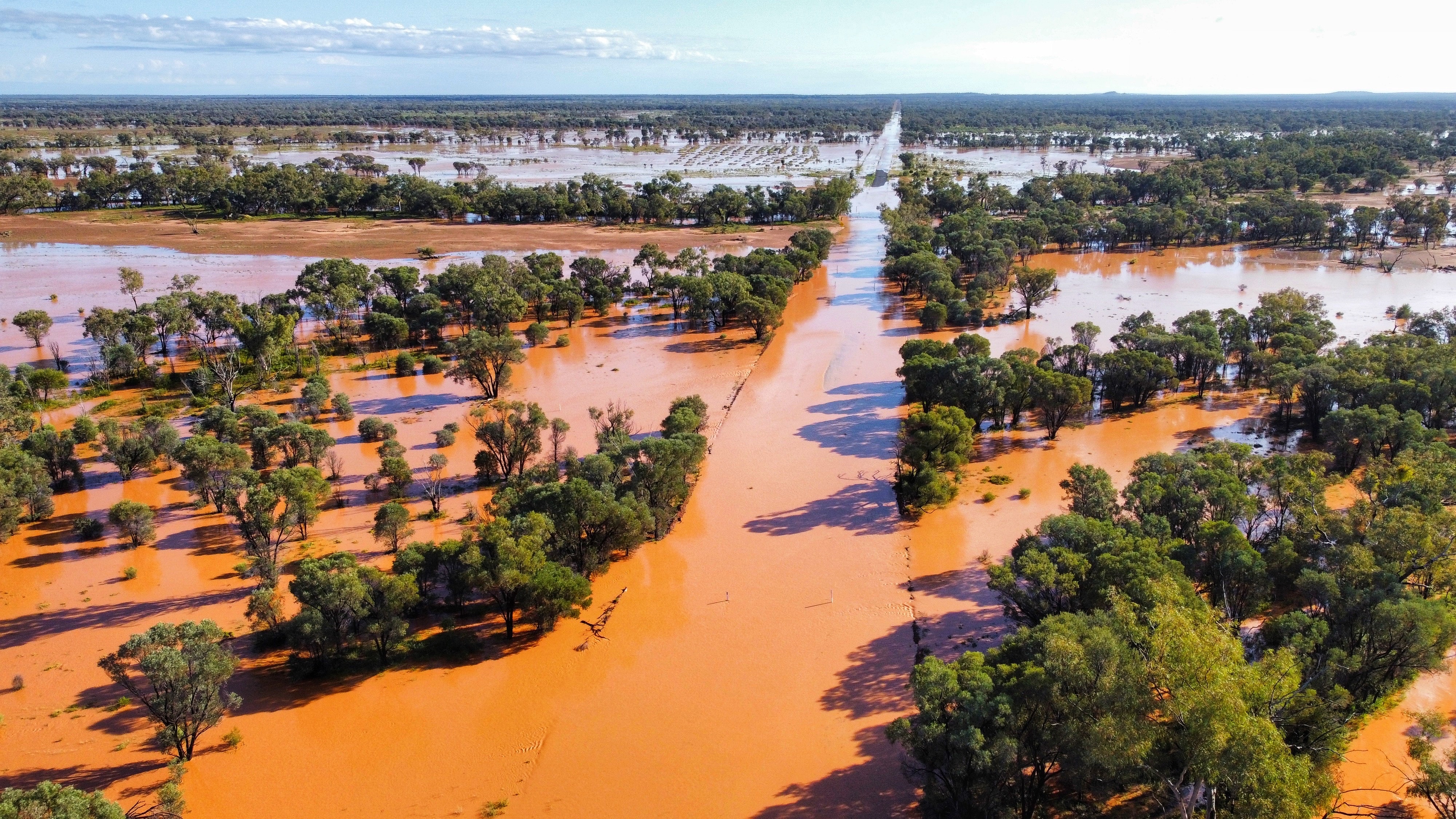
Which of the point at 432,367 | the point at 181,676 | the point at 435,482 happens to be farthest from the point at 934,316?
the point at 181,676

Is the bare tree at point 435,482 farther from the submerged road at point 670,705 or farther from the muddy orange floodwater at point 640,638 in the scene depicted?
the submerged road at point 670,705

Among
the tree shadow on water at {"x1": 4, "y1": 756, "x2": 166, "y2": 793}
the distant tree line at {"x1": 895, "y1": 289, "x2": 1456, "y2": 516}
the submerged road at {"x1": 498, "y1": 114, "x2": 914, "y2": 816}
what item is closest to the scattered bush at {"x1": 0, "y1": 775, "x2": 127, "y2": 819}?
the tree shadow on water at {"x1": 4, "y1": 756, "x2": 166, "y2": 793}

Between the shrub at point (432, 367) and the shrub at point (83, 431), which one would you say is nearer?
the shrub at point (83, 431)

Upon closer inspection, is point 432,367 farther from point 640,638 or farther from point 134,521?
point 640,638

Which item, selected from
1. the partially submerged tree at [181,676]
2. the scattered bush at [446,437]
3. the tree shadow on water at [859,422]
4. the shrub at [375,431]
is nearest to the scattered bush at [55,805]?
the partially submerged tree at [181,676]

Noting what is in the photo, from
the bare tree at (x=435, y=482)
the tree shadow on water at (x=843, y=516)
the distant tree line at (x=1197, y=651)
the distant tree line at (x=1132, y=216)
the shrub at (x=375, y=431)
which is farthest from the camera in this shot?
the distant tree line at (x=1132, y=216)

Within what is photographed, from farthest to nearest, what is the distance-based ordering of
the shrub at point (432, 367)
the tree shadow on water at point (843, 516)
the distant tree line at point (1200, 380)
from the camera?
the shrub at point (432, 367), the distant tree line at point (1200, 380), the tree shadow on water at point (843, 516)
